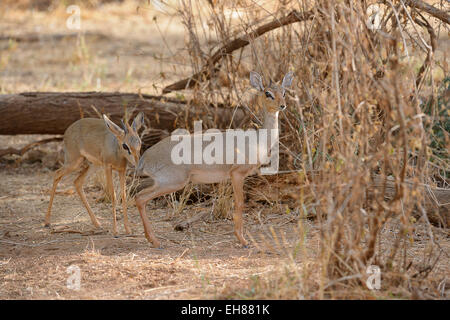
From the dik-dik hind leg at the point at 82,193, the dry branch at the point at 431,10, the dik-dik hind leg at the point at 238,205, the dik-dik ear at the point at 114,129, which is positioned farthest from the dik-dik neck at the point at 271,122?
the dik-dik hind leg at the point at 82,193

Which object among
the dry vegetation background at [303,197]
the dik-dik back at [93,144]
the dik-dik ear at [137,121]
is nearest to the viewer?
the dry vegetation background at [303,197]

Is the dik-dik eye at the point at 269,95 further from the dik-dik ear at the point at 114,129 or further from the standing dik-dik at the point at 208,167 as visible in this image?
the dik-dik ear at the point at 114,129

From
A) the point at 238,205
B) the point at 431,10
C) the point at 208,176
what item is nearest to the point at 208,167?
the point at 208,176

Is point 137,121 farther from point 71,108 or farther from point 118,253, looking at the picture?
point 71,108

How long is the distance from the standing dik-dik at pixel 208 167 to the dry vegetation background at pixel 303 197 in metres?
0.24

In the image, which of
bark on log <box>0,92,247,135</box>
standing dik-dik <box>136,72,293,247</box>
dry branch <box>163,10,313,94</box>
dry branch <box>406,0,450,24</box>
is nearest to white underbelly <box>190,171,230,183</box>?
standing dik-dik <box>136,72,293,247</box>

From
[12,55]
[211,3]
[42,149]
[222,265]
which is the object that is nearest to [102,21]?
[12,55]

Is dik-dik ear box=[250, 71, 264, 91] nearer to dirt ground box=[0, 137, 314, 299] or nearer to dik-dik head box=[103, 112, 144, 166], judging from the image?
dik-dik head box=[103, 112, 144, 166]

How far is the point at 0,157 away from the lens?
866 centimetres

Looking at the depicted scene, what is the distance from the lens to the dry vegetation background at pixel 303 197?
4059 millimetres

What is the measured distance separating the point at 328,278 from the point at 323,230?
1.22 ft

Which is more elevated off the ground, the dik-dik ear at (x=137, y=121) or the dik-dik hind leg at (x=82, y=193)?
the dik-dik ear at (x=137, y=121)

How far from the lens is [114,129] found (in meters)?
5.87

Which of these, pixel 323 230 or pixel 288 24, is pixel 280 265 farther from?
pixel 288 24
